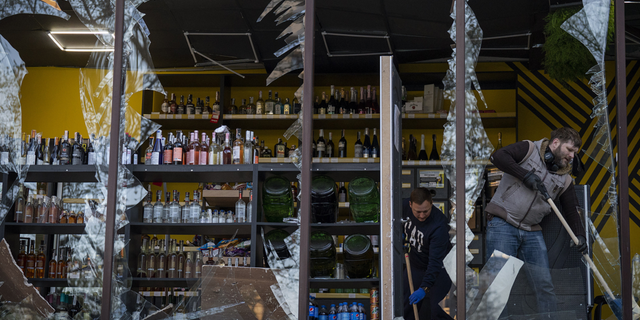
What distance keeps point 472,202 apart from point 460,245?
617mm

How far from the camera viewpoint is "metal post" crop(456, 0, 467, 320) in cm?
247

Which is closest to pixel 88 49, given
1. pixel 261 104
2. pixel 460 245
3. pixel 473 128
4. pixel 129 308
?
pixel 261 104

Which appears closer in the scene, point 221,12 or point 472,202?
point 472,202

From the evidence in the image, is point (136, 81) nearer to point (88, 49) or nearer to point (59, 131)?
point (88, 49)

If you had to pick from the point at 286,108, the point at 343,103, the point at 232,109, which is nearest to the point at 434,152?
the point at 343,103

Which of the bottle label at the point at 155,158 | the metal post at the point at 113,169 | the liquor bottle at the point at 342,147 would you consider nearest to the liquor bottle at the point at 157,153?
the bottle label at the point at 155,158

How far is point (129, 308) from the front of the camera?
3.18m

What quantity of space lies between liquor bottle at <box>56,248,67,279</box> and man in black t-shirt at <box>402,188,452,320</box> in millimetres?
2381

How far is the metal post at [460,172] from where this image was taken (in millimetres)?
2475

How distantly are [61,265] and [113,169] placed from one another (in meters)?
2.05

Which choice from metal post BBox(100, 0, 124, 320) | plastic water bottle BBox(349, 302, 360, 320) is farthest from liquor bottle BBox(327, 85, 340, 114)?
metal post BBox(100, 0, 124, 320)

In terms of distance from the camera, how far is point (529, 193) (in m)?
3.62

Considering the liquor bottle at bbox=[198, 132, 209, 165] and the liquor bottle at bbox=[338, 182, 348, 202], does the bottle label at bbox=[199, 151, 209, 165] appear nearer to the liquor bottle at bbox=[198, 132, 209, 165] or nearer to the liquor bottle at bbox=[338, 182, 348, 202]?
the liquor bottle at bbox=[198, 132, 209, 165]

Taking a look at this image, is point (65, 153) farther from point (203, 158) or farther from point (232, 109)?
point (232, 109)
